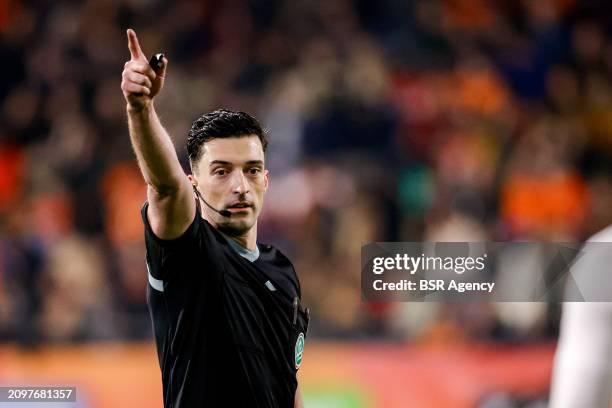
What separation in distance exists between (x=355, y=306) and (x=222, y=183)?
3622mm

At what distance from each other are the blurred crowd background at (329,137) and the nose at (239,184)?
3.11 meters

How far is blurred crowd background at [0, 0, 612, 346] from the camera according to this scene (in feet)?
23.0

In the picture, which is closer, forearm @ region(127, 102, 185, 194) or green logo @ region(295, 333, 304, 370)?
forearm @ region(127, 102, 185, 194)

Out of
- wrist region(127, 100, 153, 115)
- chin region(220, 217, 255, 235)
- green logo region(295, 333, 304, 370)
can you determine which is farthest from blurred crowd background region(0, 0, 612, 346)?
wrist region(127, 100, 153, 115)

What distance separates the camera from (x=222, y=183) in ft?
11.0

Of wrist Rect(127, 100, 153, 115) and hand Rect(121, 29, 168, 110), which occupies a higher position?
hand Rect(121, 29, 168, 110)

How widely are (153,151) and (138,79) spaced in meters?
0.21

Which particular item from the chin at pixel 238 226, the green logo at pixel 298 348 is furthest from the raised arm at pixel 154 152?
the green logo at pixel 298 348

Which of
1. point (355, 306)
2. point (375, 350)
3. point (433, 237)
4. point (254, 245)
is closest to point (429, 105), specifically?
point (433, 237)

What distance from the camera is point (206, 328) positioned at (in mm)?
3100

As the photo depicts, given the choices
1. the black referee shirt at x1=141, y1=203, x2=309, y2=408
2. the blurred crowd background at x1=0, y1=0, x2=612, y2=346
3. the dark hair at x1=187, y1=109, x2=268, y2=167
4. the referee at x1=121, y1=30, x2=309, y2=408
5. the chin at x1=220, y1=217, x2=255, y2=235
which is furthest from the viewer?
the blurred crowd background at x1=0, y1=0, x2=612, y2=346

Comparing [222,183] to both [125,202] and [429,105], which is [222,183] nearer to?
[125,202]

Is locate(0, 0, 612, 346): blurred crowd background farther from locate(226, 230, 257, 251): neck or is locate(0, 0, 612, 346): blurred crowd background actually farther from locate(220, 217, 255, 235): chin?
locate(220, 217, 255, 235): chin

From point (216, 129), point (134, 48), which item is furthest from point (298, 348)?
point (134, 48)
